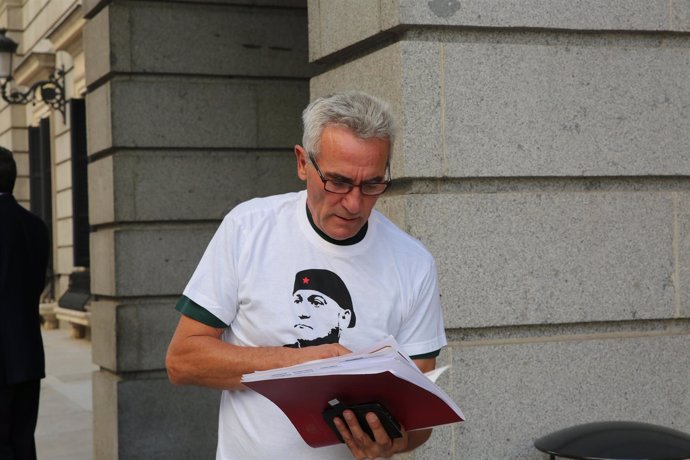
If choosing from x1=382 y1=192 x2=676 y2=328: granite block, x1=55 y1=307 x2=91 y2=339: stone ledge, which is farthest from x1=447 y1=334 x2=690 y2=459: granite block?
x1=55 y1=307 x2=91 y2=339: stone ledge

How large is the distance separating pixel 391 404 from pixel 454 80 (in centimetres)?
258

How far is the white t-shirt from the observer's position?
2.88 metres

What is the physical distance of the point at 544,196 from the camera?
5.10 m

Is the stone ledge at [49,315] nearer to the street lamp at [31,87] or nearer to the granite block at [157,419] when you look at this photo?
the street lamp at [31,87]

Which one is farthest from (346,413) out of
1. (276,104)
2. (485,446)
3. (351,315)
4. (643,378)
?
(276,104)

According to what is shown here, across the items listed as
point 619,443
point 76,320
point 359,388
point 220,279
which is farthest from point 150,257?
point 76,320

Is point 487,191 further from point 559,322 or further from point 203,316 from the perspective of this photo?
point 203,316

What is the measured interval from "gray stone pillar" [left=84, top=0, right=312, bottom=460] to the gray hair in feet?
19.2

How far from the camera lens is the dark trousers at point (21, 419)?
638cm

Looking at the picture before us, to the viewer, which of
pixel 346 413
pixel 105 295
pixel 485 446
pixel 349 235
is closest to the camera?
pixel 346 413

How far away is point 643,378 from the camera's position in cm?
517

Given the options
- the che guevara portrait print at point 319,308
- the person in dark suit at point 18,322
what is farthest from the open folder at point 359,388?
the person in dark suit at point 18,322

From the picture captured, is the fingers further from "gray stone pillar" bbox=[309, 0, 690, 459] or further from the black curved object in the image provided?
"gray stone pillar" bbox=[309, 0, 690, 459]

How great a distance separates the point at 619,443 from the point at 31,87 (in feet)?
54.6
